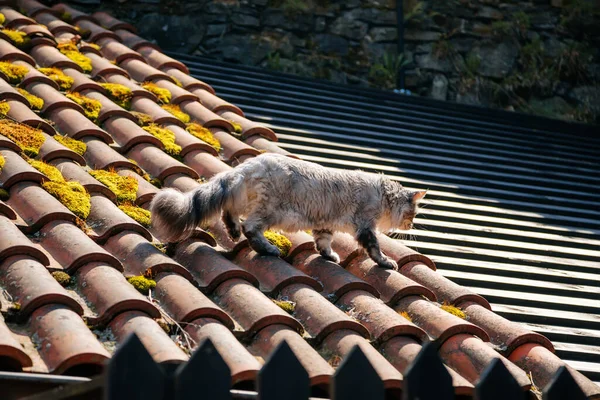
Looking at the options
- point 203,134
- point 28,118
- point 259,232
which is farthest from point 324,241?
point 28,118

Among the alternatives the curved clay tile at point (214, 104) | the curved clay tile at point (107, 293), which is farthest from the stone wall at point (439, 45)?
the curved clay tile at point (107, 293)

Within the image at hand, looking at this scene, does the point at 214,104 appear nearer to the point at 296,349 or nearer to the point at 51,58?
the point at 51,58

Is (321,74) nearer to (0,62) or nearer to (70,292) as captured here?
(0,62)

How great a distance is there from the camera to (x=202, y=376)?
233 centimetres

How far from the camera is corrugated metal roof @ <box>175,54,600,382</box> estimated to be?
5.62m

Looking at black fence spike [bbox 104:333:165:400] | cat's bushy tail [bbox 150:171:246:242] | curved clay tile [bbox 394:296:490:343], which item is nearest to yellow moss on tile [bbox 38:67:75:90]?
cat's bushy tail [bbox 150:171:246:242]

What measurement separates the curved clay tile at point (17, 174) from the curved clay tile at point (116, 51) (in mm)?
3152

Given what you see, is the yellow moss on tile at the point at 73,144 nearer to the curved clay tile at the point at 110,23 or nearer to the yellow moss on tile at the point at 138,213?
the yellow moss on tile at the point at 138,213

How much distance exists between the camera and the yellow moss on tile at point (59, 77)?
6.49 meters

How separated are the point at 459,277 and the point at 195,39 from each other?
5.49 metres

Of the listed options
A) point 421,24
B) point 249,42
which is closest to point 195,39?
point 249,42

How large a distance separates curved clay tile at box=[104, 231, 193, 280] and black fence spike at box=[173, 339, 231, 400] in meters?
1.81

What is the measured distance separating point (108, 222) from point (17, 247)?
75 cm

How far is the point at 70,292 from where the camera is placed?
374cm
